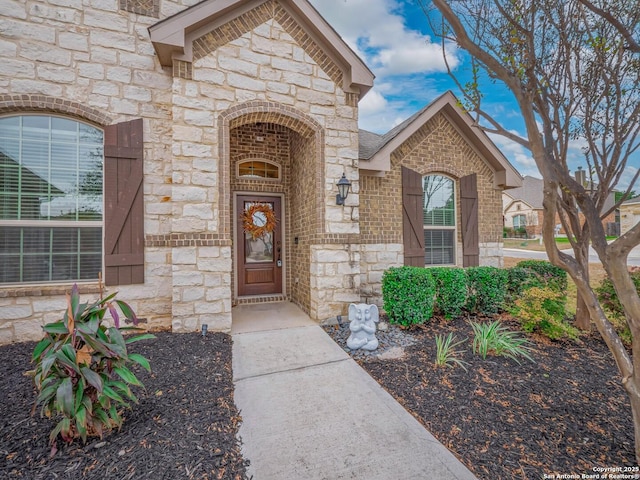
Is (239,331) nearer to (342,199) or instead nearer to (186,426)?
(186,426)

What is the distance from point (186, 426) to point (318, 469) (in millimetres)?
1091

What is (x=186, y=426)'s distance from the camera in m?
2.33

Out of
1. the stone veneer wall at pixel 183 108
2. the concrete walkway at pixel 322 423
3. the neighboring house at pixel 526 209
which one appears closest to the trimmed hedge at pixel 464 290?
the stone veneer wall at pixel 183 108

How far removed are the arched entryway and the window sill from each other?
7.93ft

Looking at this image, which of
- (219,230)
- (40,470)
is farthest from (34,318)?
(40,470)

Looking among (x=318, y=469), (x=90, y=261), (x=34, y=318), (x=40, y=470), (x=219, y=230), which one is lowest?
(x=318, y=469)

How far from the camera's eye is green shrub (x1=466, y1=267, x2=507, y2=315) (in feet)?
18.0

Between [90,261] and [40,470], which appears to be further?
[90,261]

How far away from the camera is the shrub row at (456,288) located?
477cm

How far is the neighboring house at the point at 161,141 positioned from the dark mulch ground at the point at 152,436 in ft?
4.88

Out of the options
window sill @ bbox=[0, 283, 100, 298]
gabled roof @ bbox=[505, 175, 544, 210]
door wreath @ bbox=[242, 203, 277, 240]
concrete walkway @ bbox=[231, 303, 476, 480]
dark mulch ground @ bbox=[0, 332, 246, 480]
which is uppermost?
gabled roof @ bbox=[505, 175, 544, 210]

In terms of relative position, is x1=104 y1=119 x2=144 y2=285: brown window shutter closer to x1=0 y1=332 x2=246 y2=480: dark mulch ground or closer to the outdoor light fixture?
x1=0 y1=332 x2=246 y2=480: dark mulch ground

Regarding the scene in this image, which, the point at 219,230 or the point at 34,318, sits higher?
the point at 219,230

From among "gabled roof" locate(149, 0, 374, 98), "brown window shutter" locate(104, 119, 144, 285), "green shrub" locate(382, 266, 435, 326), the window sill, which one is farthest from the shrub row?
the window sill
